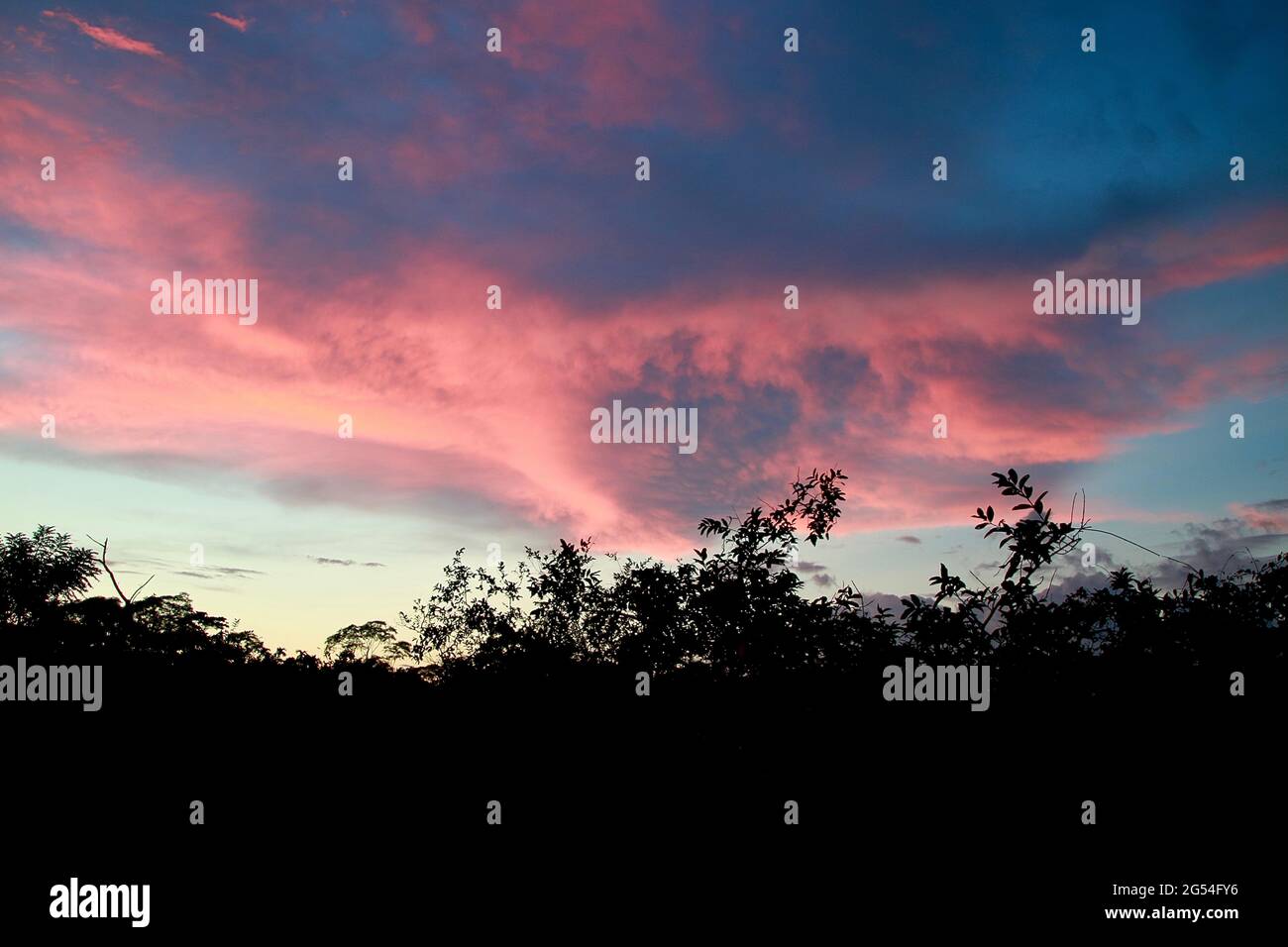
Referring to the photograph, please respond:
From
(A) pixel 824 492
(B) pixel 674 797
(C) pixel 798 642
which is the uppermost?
(A) pixel 824 492

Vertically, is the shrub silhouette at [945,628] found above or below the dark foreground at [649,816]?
above

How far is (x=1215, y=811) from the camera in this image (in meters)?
6.35

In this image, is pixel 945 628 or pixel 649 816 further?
pixel 649 816

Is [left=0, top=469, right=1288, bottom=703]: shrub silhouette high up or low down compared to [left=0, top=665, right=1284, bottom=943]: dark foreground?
up

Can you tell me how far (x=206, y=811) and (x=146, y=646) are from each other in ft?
29.3
